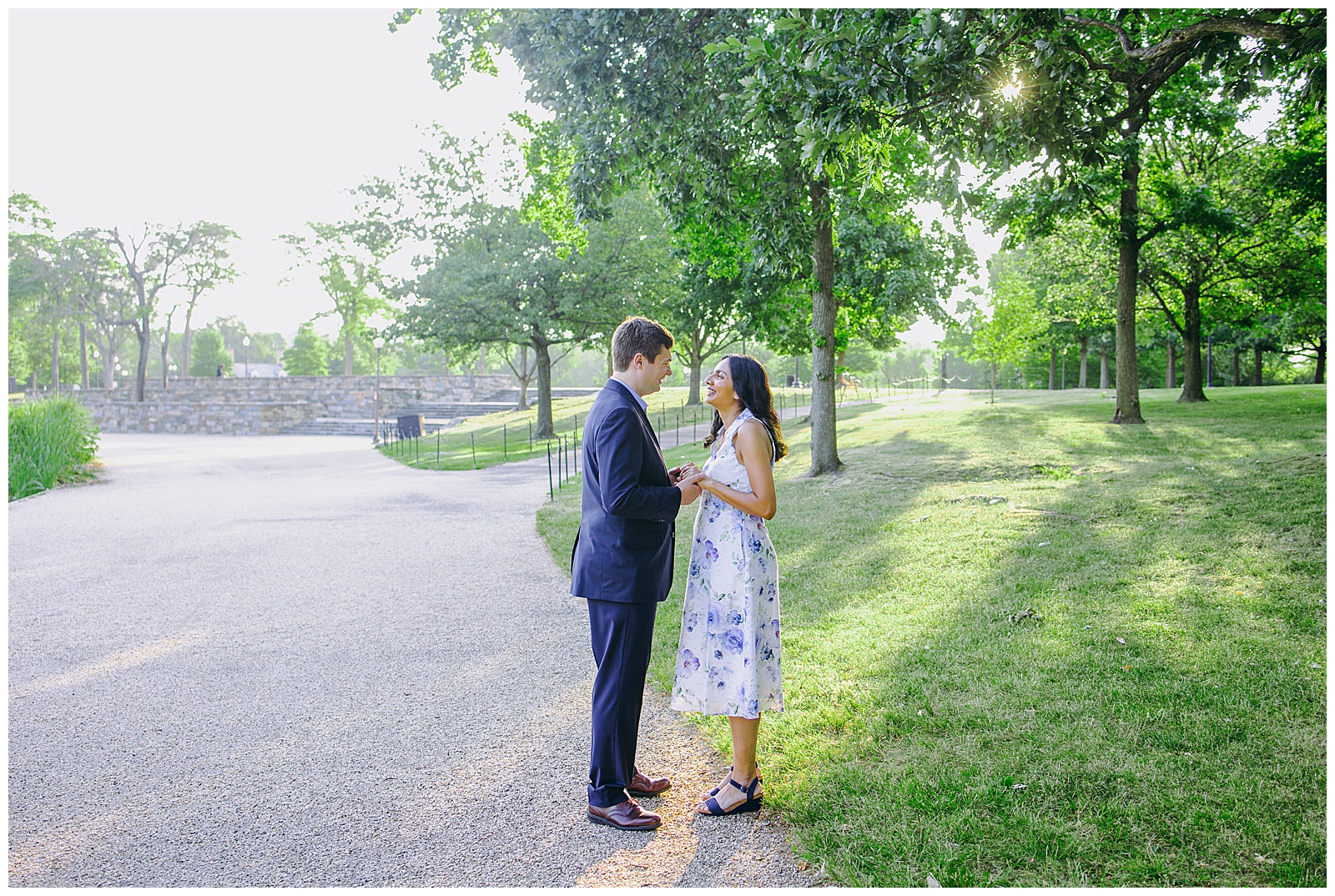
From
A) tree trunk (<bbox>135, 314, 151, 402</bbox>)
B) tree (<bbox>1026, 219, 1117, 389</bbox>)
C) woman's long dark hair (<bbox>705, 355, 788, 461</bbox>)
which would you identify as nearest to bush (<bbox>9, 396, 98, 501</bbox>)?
woman's long dark hair (<bbox>705, 355, 788, 461</bbox>)

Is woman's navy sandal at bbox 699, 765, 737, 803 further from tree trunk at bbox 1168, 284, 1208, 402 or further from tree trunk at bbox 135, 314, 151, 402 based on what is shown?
tree trunk at bbox 135, 314, 151, 402

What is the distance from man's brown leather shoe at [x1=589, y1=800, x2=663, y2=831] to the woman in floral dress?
0.25 meters

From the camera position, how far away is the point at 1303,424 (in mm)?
15688

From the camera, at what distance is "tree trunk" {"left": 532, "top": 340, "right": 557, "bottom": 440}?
2836 centimetres

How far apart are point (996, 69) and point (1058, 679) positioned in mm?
4139

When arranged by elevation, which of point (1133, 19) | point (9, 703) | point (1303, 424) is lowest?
point (9, 703)

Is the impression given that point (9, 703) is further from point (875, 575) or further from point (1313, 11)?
point (1313, 11)

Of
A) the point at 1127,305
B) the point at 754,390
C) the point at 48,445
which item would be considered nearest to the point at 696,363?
the point at 1127,305

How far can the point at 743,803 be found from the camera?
12.2 feet

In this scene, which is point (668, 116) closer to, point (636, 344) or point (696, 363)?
point (636, 344)

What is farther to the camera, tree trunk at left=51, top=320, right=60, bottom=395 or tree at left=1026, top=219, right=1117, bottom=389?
tree trunk at left=51, top=320, right=60, bottom=395

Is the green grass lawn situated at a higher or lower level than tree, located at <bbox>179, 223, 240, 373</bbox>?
lower

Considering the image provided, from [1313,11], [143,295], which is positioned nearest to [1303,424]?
[1313,11]

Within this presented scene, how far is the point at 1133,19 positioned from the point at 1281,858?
32.5ft
